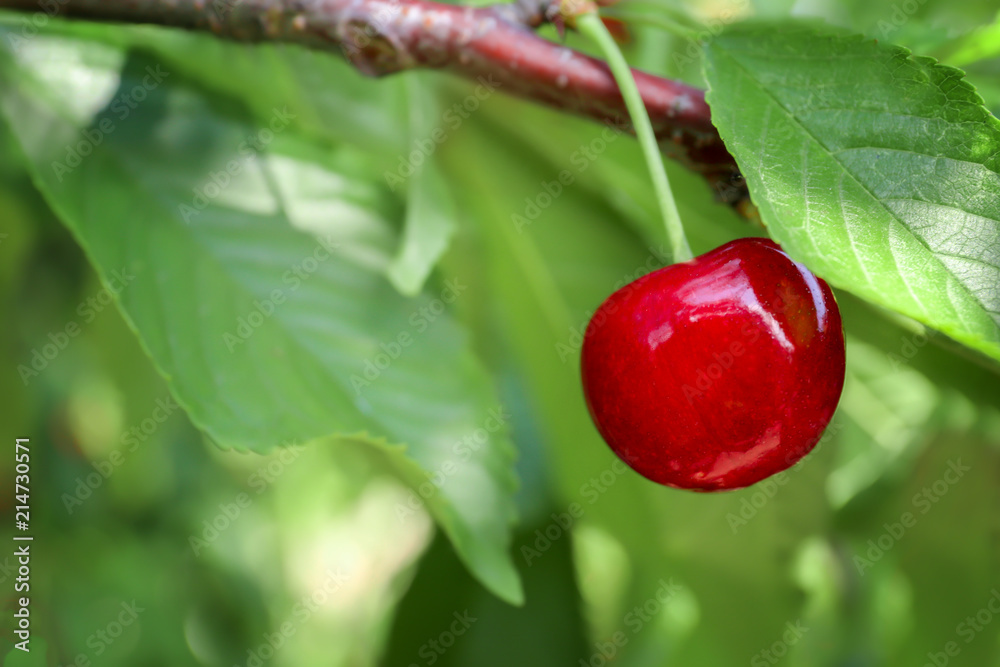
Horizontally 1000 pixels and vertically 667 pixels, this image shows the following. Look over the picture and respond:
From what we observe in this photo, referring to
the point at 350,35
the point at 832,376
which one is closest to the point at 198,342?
the point at 350,35

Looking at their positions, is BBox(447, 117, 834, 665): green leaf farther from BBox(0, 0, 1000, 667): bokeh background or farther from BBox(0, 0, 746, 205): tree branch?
BBox(0, 0, 746, 205): tree branch

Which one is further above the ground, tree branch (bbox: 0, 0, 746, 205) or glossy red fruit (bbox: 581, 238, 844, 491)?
tree branch (bbox: 0, 0, 746, 205)

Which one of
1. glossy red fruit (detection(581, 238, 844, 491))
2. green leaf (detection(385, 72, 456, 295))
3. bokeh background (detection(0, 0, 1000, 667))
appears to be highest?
glossy red fruit (detection(581, 238, 844, 491))

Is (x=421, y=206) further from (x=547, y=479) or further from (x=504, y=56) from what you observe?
(x=547, y=479)

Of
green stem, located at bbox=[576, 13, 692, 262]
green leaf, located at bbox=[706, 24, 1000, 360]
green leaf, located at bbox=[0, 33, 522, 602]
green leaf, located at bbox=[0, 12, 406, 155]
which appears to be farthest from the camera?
green leaf, located at bbox=[0, 12, 406, 155]

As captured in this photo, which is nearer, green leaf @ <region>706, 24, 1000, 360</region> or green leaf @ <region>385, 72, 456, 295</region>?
green leaf @ <region>706, 24, 1000, 360</region>

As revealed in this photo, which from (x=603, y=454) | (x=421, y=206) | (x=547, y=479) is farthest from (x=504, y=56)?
(x=547, y=479)

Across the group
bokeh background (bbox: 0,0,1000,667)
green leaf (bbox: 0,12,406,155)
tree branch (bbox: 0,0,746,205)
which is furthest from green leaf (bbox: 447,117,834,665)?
tree branch (bbox: 0,0,746,205)

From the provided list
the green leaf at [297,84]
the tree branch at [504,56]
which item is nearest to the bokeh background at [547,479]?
the green leaf at [297,84]
